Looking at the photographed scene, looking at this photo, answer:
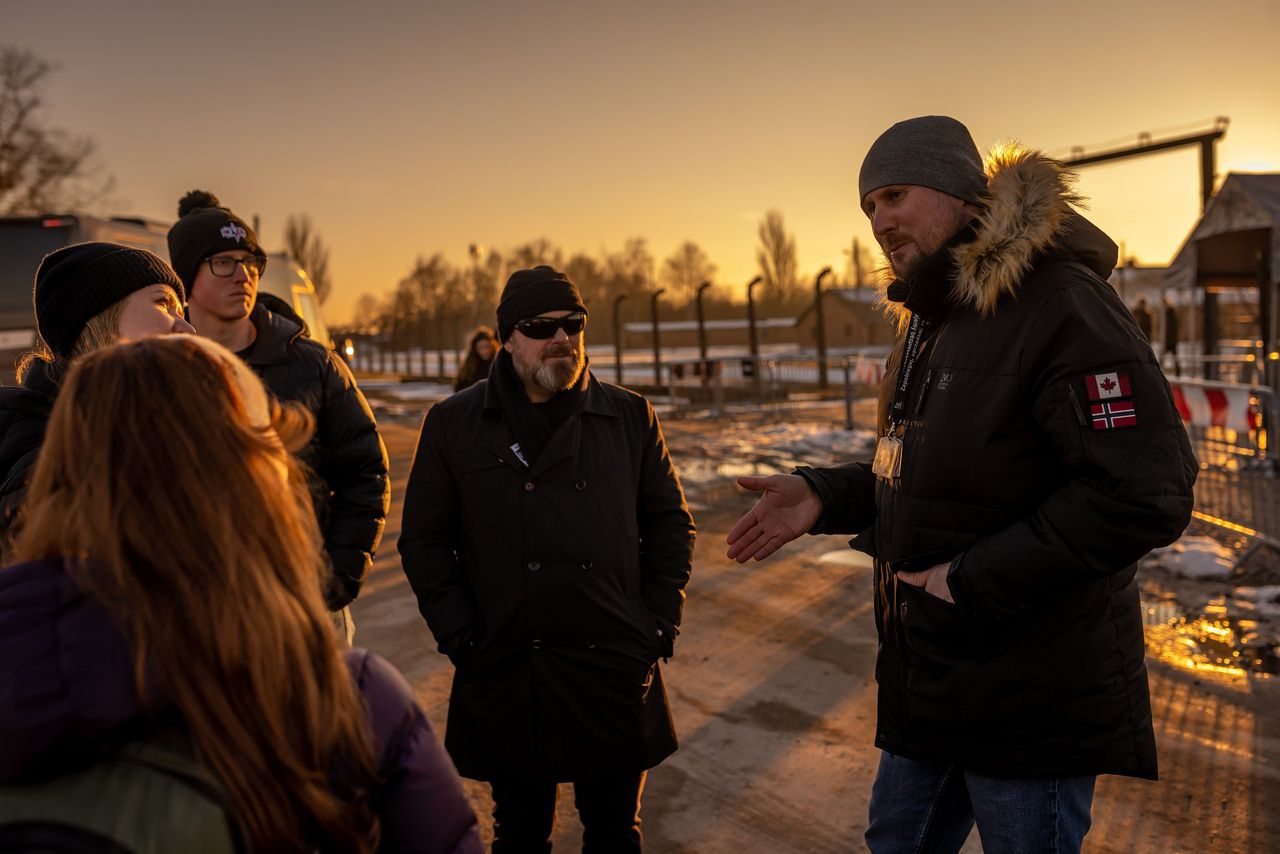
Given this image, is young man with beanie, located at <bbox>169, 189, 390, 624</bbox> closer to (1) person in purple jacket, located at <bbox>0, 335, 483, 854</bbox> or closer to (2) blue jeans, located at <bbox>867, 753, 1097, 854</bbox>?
(2) blue jeans, located at <bbox>867, 753, 1097, 854</bbox>

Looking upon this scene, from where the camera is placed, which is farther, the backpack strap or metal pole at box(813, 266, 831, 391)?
metal pole at box(813, 266, 831, 391)

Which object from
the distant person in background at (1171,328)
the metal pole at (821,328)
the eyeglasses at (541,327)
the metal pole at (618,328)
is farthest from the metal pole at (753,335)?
the eyeglasses at (541,327)

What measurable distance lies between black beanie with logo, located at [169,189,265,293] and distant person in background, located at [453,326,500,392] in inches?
180

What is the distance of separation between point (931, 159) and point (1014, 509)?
895mm

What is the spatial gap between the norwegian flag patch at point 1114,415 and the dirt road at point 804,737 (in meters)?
2.11

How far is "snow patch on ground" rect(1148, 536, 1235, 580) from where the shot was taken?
271 inches

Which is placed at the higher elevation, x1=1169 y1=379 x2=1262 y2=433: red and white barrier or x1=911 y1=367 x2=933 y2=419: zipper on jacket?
x1=911 y1=367 x2=933 y2=419: zipper on jacket

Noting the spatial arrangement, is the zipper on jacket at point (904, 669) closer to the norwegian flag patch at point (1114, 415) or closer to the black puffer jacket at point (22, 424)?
the norwegian flag patch at point (1114, 415)

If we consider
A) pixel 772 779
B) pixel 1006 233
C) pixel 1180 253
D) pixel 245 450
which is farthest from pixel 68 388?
pixel 1180 253

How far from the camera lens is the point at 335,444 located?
332cm

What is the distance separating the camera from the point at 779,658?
17.8 feet

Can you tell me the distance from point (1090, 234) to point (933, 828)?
4.85 feet

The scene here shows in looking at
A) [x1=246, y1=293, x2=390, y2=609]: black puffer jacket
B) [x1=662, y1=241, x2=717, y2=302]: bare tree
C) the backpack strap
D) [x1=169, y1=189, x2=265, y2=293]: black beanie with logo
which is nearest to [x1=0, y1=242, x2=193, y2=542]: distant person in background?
[x1=246, y1=293, x2=390, y2=609]: black puffer jacket

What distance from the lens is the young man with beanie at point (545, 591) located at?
116 inches
